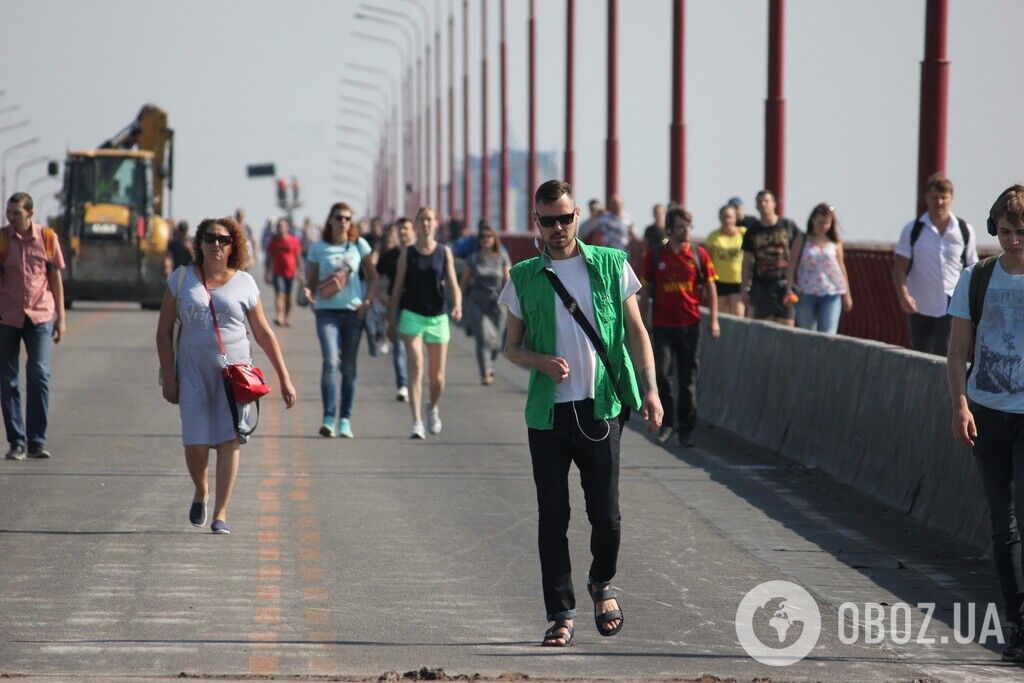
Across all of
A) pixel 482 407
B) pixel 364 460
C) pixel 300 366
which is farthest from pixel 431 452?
pixel 300 366

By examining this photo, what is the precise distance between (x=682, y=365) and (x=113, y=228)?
2703 centimetres

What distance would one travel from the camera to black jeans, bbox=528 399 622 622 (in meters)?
7.75

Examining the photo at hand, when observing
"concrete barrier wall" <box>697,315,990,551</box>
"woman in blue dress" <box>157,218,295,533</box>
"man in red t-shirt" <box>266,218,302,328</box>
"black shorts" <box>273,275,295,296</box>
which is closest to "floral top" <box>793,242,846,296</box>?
"concrete barrier wall" <box>697,315,990,551</box>

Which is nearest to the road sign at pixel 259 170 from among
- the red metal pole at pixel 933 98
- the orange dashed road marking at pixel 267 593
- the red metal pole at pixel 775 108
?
the red metal pole at pixel 775 108

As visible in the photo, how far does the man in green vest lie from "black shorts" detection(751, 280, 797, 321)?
12.4 meters

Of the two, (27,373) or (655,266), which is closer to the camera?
(27,373)

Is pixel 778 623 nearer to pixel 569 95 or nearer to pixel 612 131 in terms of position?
pixel 612 131

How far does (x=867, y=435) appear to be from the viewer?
42.2 feet

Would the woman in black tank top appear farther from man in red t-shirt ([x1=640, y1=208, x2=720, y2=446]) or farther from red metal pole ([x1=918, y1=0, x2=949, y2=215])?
red metal pole ([x1=918, y1=0, x2=949, y2=215])

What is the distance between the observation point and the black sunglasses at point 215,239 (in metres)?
10.5

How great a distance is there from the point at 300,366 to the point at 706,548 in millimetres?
14926

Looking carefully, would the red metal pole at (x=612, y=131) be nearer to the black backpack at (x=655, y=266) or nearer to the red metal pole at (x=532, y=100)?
the red metal pole at (x=532, y=100)

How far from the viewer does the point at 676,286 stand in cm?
1556

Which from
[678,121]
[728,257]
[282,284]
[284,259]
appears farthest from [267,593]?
[282,284]
